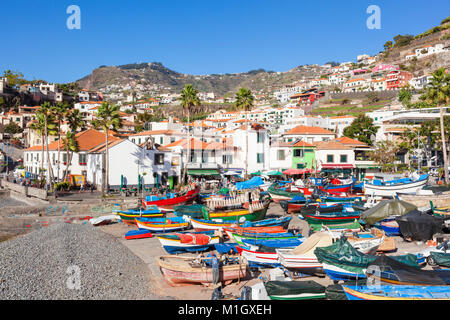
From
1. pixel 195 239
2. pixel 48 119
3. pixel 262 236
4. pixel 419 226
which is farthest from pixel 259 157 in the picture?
pixel 195 239

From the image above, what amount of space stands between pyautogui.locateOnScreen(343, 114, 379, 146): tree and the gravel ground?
203 ft

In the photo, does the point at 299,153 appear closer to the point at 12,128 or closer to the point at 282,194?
the point at 282,194

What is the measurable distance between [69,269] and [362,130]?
70.4 m

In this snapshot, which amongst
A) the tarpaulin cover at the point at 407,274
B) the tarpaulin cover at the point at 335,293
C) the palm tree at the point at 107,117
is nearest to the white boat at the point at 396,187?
the tarpaulin cover at the point at 407,274

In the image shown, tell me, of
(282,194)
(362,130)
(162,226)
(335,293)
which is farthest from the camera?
(362,130)

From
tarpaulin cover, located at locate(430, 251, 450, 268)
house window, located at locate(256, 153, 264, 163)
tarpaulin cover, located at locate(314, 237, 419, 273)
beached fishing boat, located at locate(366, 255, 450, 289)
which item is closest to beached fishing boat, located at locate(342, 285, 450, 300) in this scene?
beached fishing boat, located at locate(366, 255, 450, 289)

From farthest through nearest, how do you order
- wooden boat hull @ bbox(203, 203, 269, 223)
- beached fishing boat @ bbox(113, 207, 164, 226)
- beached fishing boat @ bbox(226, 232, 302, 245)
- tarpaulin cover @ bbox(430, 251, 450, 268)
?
beached fishing boat @ bbox(113, 207, 164, 226) → wooden boat hull @ bbox(203, 203, 269, 223) → beached fishing boat @ bbox(226, 232, 302, 245) → tarpaulin cover @ bbox(430, 251, 450, 268)

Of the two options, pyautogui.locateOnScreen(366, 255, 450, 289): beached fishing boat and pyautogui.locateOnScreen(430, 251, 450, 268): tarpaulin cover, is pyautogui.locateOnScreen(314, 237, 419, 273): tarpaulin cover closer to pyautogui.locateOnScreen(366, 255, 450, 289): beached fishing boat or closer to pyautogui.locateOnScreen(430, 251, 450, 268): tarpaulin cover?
pyautogui.locateOnScreen(366, 255, 450, 289): beached fishing boat

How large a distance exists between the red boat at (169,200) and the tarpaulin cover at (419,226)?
21.5m

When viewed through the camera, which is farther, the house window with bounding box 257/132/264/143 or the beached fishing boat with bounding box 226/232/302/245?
the house window with bounding box 257/132/264/143

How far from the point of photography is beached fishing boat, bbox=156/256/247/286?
16.4 metres

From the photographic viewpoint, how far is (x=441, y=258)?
17.2 meters

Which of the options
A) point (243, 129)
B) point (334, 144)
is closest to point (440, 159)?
point (334, 144)
